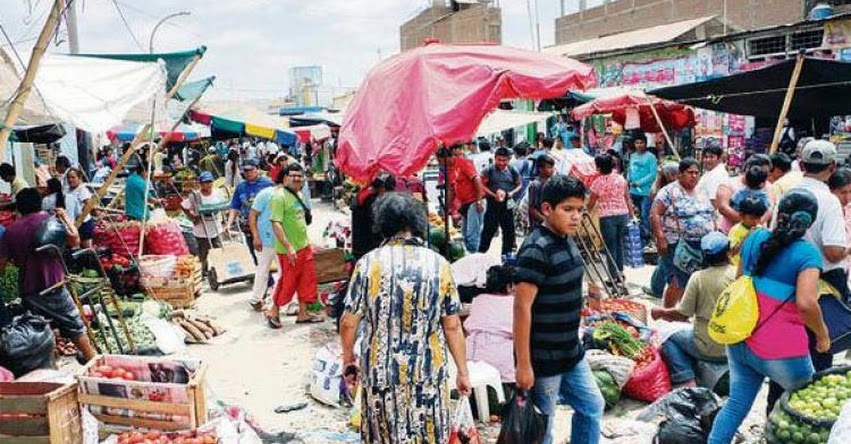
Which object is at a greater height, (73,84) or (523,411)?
(73,84)

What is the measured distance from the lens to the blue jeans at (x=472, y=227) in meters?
10.3

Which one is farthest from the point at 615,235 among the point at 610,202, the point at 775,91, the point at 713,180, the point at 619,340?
the point at 619,340

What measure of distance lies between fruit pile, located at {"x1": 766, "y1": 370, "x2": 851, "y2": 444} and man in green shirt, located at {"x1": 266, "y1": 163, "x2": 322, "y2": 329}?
16.9 feet

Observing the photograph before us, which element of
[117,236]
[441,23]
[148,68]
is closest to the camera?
[148,68]

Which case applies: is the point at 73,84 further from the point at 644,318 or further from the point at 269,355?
the point at 644,318

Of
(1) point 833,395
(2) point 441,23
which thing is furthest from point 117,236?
(2) point 441,23

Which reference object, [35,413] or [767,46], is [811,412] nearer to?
[35,413]

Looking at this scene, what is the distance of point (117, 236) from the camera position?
9.38 metres

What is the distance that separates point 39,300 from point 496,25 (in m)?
34.8

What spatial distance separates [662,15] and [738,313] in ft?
82.7

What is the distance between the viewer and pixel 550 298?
11.7 feet

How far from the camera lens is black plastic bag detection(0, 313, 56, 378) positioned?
517cm

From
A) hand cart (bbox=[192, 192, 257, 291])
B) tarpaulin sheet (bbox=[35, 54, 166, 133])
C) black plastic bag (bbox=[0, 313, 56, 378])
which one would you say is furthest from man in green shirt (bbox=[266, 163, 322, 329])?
black plastic bag (bbox=[0, 313, 56, 378])

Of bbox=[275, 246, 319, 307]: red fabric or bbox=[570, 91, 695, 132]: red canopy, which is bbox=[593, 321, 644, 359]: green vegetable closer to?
bbox=[275, 246, 319, 307]: red fabric
